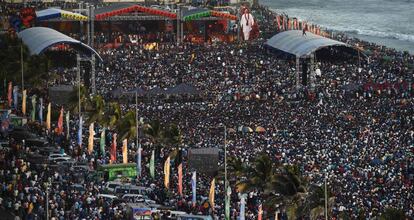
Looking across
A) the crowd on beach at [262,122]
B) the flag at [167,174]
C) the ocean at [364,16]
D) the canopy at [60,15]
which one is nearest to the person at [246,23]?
the crowd on beach at [262,122]

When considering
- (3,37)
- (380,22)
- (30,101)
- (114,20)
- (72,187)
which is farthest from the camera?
(380,22)

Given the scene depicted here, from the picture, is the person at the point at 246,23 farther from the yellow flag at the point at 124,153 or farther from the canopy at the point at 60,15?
the yellow flag at the point at 124,153

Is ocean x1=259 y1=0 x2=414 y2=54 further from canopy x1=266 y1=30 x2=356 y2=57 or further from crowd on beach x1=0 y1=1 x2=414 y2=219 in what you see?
crowd on beach x1=0 y1=1 x2=414 y2=219

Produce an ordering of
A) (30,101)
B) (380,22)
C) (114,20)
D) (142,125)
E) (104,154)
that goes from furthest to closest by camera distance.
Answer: (380,22) < (114,20) < (30,101) < (142,125) < (104,154)

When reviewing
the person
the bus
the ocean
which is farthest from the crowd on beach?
the ocean

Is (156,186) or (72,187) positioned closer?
(72,187)

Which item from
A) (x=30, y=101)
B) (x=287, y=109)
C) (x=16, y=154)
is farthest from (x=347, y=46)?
(x=16, y=154)

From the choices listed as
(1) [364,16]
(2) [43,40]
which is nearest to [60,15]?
(2) [43,40]

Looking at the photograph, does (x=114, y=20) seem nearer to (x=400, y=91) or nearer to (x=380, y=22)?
(x=400, y=91)
